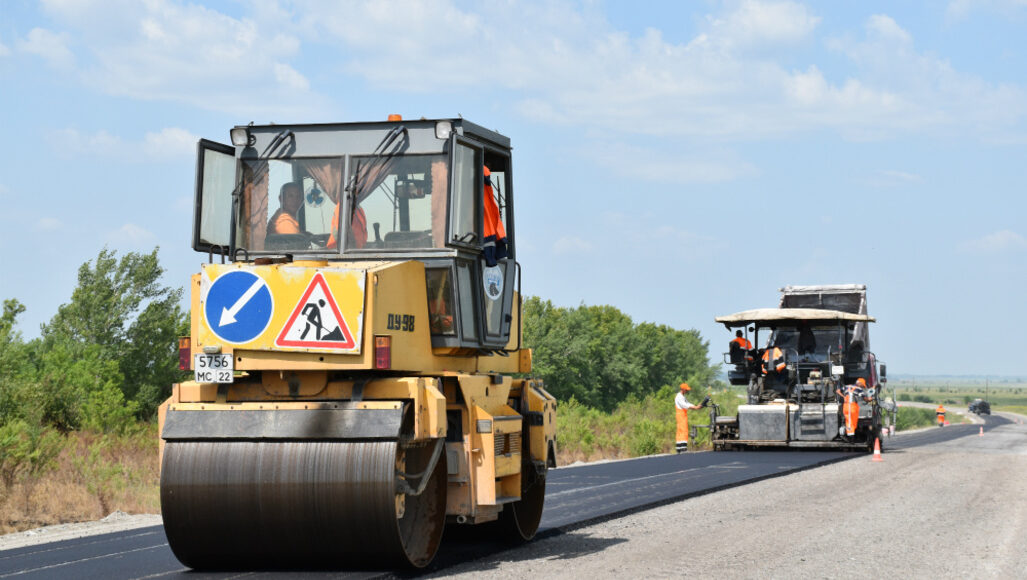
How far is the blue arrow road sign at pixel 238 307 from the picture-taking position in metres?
7.94

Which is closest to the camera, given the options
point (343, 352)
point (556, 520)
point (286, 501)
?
point (286, 501)

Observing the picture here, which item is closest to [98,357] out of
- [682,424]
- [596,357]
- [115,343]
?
[115,343]

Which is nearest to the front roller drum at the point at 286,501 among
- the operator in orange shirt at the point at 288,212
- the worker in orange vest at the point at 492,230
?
the operator in orange shirt at the point at 288,212

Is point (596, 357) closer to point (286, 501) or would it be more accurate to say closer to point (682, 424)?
point (682, 424)

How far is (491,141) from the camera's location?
938 centimetres

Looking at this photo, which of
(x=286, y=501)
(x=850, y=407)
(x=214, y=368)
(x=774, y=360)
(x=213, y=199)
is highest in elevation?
(x=213, y=199)

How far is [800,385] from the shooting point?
2552cm

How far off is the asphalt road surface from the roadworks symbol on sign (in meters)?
1.54

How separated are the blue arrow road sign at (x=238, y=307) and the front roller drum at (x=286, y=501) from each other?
711mm

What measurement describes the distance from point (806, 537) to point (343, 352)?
5085 millimetres

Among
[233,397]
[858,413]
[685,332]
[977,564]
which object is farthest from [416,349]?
[685,332]

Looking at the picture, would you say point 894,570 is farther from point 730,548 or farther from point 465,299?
point 465,299

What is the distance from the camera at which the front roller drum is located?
25.0 feet

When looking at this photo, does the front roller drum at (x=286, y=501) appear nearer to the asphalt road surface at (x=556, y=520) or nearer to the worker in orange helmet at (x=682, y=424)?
the asphalt road surface at (x=556, y=520)
